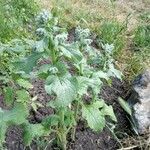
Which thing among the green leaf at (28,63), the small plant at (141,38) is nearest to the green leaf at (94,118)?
the green leaf at (28,63)

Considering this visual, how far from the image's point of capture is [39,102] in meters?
3.80

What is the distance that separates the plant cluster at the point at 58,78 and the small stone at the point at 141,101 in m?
0.42

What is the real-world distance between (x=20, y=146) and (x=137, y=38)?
207cm

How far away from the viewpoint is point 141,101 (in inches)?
152

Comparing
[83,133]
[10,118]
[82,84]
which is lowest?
[83,133]

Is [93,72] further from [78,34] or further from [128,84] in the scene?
[128,84]

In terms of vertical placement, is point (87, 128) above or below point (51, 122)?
below

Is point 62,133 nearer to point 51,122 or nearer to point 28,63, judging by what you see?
point 51,122

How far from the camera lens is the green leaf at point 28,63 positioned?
281cm

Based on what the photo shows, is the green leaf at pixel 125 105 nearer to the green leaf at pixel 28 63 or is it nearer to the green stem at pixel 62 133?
the green stem at pixel 62 133

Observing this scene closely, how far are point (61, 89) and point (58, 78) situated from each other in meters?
0.09

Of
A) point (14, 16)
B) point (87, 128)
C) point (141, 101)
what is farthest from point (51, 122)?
point (14, 16)

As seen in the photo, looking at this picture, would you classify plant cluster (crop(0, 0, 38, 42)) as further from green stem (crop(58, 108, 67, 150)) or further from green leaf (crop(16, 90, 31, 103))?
green stem (crop(58, 108, 67, 150))

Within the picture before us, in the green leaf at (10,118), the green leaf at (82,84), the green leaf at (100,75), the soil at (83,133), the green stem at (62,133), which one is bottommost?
the soil at (83,133)
